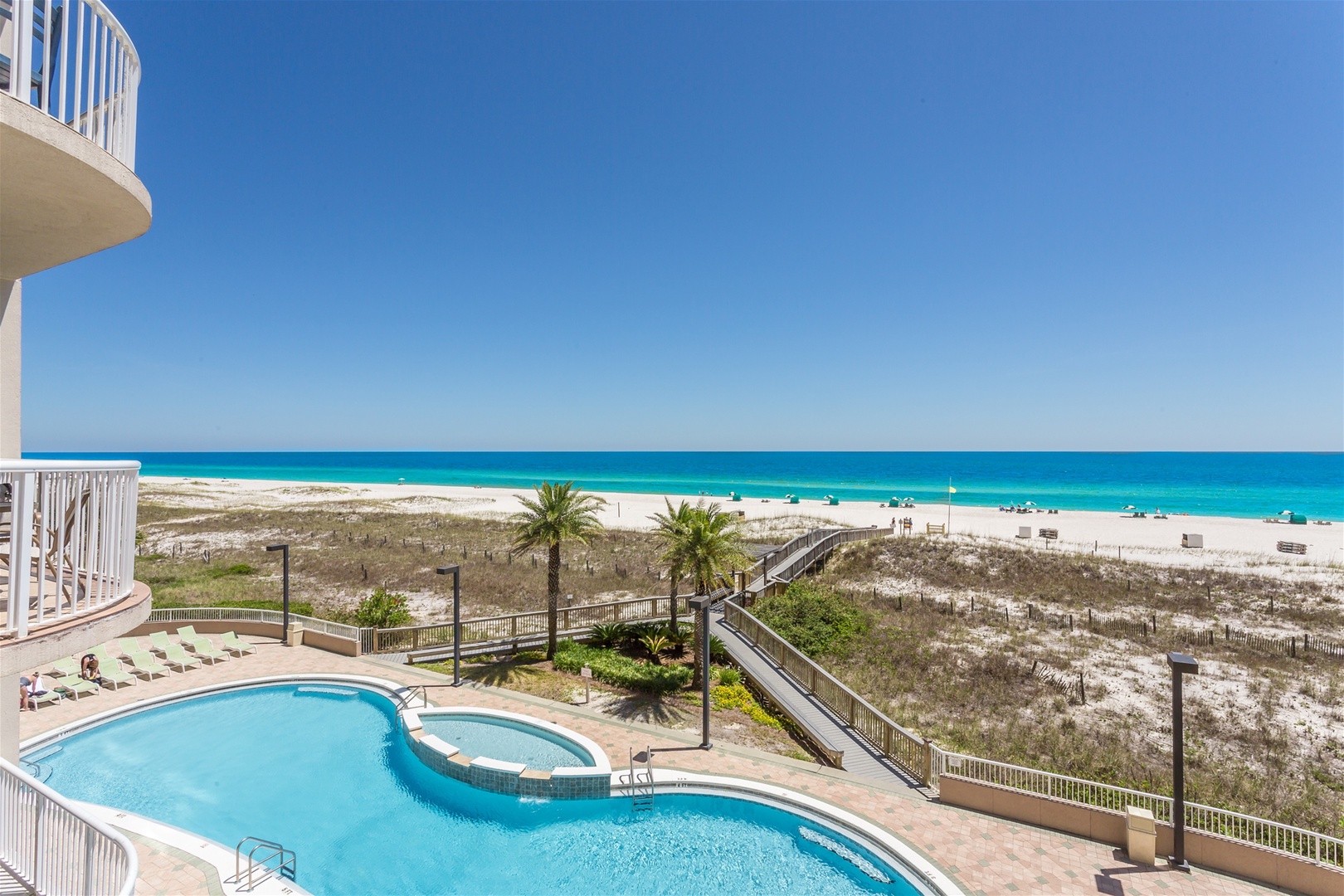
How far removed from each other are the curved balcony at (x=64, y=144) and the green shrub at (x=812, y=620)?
19.9m

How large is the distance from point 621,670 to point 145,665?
46.0 ft

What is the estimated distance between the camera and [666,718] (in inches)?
598

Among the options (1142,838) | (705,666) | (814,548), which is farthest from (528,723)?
(814,548)

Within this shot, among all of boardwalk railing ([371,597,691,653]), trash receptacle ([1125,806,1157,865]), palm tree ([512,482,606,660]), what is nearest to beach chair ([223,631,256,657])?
boardwalk railing ([371,597,691,653])

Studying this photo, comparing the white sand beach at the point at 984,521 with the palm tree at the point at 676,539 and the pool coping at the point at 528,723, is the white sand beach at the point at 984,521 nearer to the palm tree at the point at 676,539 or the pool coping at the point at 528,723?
the palm tree at the point at 676,539

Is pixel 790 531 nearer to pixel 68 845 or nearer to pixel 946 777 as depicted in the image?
pixel 946 777

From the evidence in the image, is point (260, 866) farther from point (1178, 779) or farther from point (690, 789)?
point (1178, 779)

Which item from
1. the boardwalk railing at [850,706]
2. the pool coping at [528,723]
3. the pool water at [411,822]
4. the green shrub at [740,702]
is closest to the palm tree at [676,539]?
the boardwalk railing at [850,706]

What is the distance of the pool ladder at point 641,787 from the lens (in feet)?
37.4

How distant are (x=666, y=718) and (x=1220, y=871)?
10776 millimetres

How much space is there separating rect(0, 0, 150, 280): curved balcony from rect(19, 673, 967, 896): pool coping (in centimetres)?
922

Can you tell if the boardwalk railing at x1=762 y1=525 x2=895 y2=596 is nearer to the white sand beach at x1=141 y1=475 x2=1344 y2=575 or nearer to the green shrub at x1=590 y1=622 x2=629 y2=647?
the green shrub at x1=590 y1=622 x2=629 y2=647

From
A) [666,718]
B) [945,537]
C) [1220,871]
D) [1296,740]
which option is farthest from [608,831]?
[945,537]

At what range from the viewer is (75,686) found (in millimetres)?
15430
